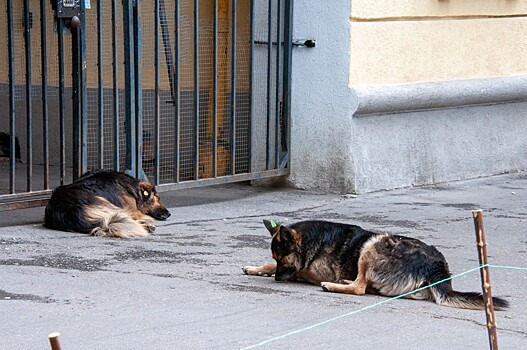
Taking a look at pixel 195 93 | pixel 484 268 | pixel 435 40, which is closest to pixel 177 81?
pixel 195 93

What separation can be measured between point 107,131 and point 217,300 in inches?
214

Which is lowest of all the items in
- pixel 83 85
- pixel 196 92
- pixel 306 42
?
pixel 196 92

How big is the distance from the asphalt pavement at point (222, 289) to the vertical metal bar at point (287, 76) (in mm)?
916

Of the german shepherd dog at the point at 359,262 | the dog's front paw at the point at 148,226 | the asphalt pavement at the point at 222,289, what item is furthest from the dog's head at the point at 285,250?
the dog's front paw at the point at 148,226

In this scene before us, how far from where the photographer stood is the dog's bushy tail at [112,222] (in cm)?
873

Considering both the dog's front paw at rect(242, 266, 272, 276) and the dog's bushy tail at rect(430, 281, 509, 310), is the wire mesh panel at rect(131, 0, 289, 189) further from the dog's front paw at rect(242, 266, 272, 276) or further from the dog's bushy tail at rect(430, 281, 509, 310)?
the dog's bushy tail at rect(430, 281, 509, 310)

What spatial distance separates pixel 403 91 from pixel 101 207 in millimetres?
3914

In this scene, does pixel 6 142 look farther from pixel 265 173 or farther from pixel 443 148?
pixel 443 148

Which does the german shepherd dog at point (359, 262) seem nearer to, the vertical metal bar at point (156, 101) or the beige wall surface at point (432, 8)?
the vertical metal bar at point (156, 101)

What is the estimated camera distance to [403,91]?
37.4 ft

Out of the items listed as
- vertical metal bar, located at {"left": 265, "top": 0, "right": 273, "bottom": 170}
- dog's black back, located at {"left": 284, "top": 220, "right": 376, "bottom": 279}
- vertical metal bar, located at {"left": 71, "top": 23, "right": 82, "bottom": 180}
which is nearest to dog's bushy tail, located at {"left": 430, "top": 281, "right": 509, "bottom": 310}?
dog's black back, located at {"left": 284, "top": 220, "right": 376, "bottom": 279}

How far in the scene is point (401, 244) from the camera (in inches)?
270

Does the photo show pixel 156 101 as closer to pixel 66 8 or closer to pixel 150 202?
pixel 150 202

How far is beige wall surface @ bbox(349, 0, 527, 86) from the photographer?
11.1 m
